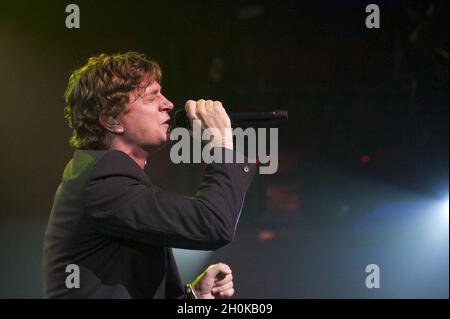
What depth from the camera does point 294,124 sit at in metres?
3.11

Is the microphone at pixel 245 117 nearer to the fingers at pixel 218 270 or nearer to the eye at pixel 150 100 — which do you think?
the eye at pixel 150 100

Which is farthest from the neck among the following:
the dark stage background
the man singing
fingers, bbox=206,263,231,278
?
the dark stage background

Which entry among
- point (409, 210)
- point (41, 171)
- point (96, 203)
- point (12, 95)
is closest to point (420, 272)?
point (409, 210)

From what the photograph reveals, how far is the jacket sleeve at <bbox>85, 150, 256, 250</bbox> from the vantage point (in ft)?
3.88

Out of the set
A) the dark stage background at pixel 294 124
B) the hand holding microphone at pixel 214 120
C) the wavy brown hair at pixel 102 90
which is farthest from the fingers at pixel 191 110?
the dark stage background at pixel 294 124

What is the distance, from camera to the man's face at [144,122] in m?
1.36

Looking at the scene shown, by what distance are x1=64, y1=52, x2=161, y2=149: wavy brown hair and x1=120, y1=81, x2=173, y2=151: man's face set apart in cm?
2

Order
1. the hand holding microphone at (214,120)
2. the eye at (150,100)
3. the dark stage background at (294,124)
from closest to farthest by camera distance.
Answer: the hand holding microphone at (214,120) → the eye at (150,100) → the dark stage background at (294,124)

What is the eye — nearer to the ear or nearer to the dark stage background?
the ear

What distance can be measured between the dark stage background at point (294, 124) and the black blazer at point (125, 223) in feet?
5.04

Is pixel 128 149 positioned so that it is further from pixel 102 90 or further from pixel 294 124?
pixel 294 124

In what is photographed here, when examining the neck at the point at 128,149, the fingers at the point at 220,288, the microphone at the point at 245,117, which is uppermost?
the microphone at the point at 245,117

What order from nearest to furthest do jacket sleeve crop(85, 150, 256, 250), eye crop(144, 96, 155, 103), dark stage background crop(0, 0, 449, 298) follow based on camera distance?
1. jacket sleeve crop(85, 150, 256, 250)
2. eye crop(144, 96, 155, 103)
3. dark stage background crop(0, 0, 449, 298)
